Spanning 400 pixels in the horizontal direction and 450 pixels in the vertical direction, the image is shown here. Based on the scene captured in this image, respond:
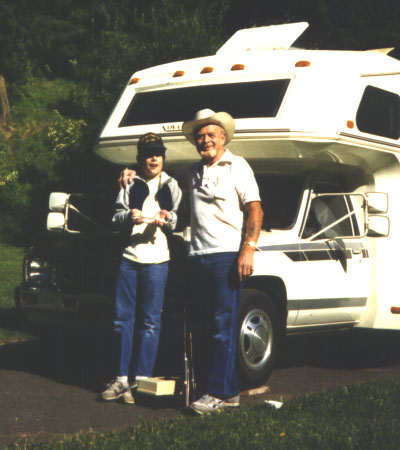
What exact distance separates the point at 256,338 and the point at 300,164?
5.71ft

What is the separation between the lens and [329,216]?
8.15 metres

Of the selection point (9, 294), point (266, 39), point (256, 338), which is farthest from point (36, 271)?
point (9, 294)

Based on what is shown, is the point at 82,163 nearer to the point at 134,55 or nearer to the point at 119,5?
the point at 134,55

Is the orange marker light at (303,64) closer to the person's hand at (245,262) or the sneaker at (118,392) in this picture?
the person's hand at (245,262)

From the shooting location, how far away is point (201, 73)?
8328mm

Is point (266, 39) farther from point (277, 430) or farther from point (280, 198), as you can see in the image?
point (277, 430)

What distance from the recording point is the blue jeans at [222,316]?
6.18 metres

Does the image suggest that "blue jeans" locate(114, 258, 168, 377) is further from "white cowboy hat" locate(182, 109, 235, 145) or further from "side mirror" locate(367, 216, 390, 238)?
"side mirror" locate(367, 216, 390, 238)

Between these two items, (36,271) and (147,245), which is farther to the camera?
(36,271)

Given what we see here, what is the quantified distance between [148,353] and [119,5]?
33.2m

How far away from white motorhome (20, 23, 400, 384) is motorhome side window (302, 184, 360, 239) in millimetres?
13

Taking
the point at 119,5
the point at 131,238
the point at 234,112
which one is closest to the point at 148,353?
the point at 131,238

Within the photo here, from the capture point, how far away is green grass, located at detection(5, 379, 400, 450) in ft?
16.9

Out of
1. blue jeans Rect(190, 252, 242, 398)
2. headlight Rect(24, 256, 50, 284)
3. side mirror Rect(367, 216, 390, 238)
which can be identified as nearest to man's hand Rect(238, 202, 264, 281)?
blue jeans Rect(190, 252, 242, 398)
